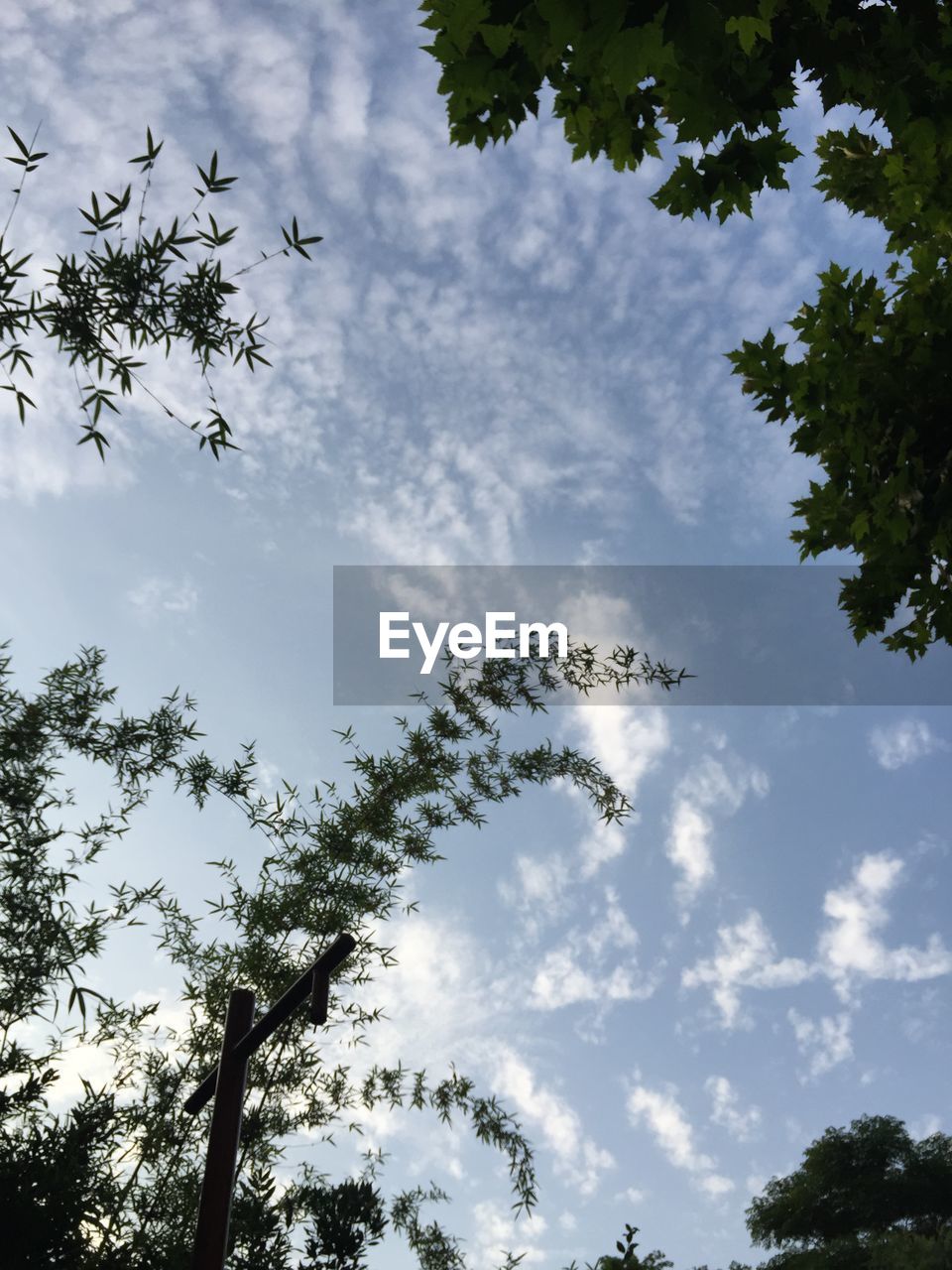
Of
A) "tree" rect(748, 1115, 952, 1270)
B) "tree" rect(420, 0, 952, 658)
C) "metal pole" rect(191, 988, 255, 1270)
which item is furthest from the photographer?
"tree" rect(748, 1115, 952, 1270)

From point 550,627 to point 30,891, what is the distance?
4798mm

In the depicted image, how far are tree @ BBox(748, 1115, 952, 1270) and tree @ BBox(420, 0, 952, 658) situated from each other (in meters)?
20.8

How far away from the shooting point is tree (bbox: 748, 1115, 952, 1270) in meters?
19.8

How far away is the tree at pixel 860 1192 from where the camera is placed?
19828 mm

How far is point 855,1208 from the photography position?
2002cm

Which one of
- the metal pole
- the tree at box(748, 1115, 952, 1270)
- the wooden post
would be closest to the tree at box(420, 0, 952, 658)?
the wooden post

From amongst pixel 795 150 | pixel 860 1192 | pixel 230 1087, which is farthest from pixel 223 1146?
pixel 860 1192

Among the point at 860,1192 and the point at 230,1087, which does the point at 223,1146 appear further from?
the point at 860,1192

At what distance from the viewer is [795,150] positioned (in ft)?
10.2

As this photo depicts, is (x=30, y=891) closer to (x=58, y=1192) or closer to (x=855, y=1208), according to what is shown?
(x=58, y=1192)

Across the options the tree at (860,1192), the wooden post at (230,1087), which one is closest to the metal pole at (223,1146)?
the wooden post at (230,1087)

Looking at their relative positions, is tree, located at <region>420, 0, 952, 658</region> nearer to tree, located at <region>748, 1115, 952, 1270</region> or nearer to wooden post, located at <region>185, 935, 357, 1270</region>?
wooden post, located at <region>185, 935, 357, 1270</region>

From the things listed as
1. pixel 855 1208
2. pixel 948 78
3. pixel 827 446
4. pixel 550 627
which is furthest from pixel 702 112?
pixel 855 1208

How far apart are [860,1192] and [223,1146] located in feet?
71.3
